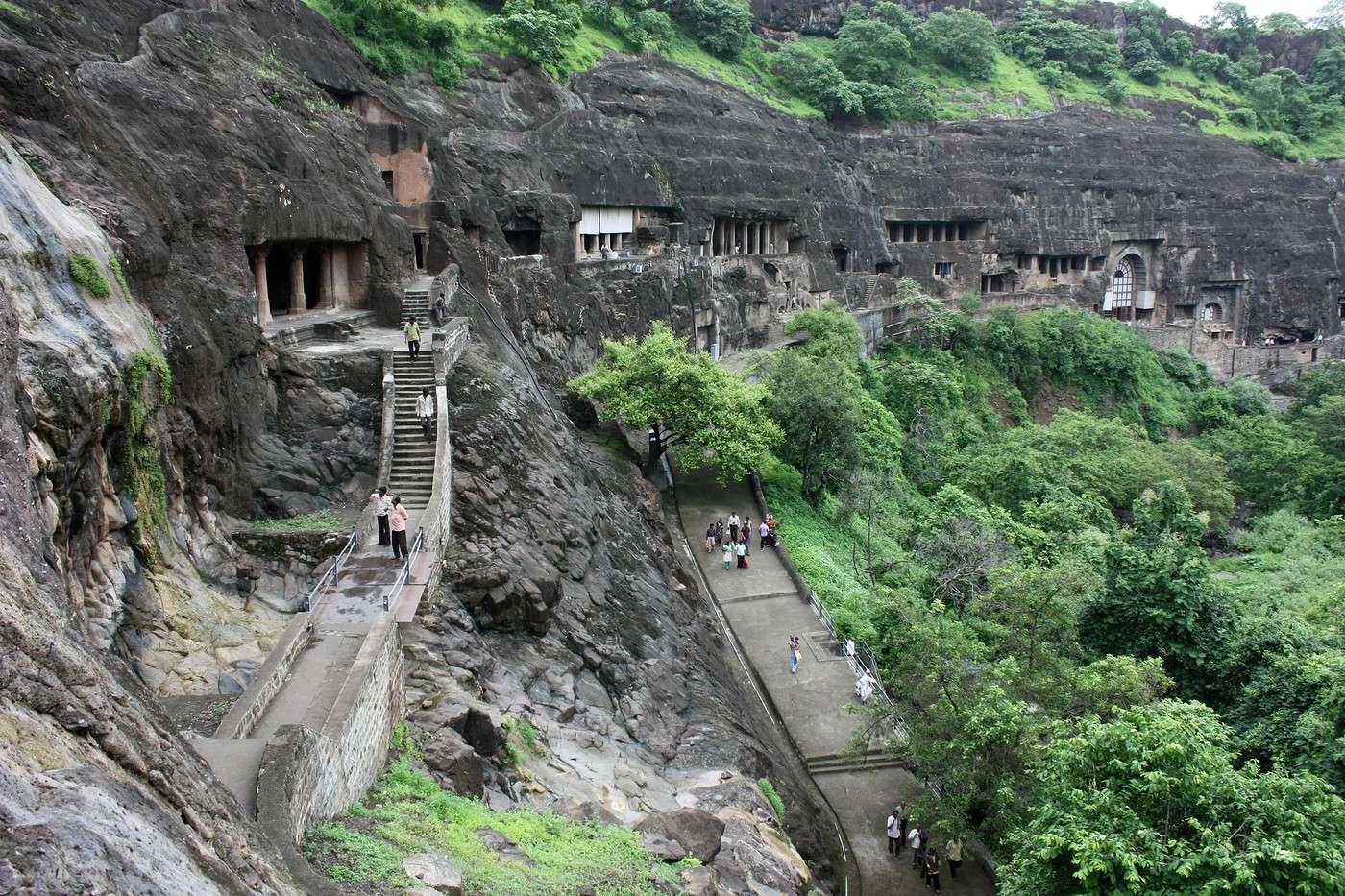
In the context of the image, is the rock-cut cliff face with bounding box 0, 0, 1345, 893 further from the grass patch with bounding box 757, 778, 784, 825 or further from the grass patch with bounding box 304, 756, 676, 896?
the grass patch with bounding box 304, 756, 676, 896

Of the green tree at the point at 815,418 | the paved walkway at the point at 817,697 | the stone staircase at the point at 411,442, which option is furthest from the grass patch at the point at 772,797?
the green tree at the point at 815,418

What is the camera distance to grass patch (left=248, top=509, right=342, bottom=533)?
1599cm

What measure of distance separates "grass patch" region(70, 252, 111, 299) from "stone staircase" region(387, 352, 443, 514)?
5.26m

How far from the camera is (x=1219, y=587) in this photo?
69.3 ft

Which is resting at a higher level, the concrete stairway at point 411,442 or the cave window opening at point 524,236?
the cave window opening at point 524,236

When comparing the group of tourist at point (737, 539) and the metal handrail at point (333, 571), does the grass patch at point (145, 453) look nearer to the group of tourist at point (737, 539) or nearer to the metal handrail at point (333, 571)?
the metal handrail at point (333, 571)

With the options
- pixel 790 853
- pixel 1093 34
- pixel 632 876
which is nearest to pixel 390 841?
pixel 632 876

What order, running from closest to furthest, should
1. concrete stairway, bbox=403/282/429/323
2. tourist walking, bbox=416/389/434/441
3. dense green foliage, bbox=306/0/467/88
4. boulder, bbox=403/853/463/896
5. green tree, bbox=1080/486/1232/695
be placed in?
boulder, bbox=403/853/463/896 < tourist walking, bbox=416/389/434/441 < green tree, bbox=1080/486/1232/695 < concrete stairway, bbox=403/282/429/323 < dense green foliage, bbox=306/0/467/88

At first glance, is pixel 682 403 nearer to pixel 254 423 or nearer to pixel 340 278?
pixel 340 278

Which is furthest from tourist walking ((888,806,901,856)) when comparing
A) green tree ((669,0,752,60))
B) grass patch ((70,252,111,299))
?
green tree ((669,0,752,60))

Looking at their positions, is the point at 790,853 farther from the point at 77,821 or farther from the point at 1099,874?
the point at 77,821

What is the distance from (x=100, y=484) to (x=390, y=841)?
569 cm

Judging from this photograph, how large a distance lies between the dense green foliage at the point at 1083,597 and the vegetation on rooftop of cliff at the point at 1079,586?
54 mm

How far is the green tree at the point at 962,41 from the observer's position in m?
66.2
